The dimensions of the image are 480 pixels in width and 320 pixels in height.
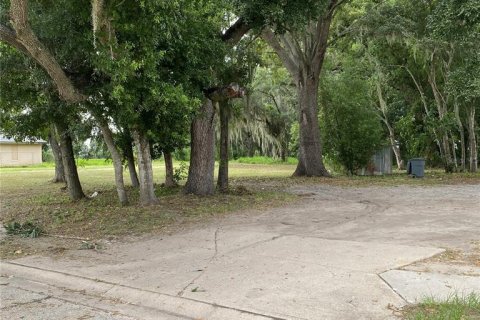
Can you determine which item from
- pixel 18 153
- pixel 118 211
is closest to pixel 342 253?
pixel 118 211

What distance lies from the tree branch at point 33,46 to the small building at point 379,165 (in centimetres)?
1784

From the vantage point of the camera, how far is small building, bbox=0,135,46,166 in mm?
54562

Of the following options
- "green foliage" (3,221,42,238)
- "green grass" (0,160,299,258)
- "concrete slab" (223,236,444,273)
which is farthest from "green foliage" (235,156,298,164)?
"concrete slab" (223,236,444,273)

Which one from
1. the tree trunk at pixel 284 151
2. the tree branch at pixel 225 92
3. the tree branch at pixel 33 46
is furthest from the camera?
the tree trunk at pixel 284 151

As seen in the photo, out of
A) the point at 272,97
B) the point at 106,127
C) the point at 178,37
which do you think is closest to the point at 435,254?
the point at 178,37

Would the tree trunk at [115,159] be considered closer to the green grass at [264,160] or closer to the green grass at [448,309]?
the green grass at [448,309]

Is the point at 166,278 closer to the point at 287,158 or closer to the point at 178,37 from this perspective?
the point at 178,37

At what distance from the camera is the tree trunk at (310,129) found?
75.3ft

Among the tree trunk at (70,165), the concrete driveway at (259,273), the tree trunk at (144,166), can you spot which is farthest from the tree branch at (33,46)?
the tree trunk at (70,165)

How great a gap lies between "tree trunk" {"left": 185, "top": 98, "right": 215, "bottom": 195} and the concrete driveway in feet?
15.4

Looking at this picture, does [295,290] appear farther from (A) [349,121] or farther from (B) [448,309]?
(A) [349,121]

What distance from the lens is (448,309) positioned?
4.53 m

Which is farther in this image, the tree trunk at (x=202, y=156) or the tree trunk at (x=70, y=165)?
the tree trunk at (x=70, y=165)

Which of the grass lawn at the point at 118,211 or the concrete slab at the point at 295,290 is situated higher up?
the grass lawn at the point at 118,211
